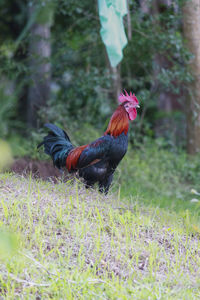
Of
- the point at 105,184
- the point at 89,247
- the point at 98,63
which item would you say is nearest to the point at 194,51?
the point at 98,63

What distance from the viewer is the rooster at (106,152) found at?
4449 mm

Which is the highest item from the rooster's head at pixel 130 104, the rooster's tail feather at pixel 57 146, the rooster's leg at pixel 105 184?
the rooster's head at pixel 130 104

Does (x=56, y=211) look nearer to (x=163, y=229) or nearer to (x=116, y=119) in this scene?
(x=163, y=229)

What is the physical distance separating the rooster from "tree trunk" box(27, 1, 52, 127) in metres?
2.18

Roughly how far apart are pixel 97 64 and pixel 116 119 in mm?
4231

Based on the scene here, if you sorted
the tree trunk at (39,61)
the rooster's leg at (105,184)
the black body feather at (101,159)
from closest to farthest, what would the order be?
the black body feather at (101,159)
the rooster's leg at (105,184)
the tree trunk at (39,61)

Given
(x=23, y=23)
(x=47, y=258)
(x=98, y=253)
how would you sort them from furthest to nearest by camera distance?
(x=23, y=23)
(x=98, y=253)
(x=47, y=258)

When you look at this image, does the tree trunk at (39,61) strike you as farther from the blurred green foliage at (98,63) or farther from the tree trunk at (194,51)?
the tree trunk at (194,51)

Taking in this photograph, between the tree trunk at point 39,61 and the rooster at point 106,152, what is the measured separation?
2176 mm

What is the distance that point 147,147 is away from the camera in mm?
A: 8781

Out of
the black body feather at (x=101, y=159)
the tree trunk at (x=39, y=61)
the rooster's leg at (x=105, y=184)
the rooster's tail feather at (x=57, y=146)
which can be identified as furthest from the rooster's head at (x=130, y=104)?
the tree trunk at (x=39, y=61)

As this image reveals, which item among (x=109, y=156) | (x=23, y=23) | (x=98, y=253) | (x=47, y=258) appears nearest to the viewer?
(x=47, y=258)

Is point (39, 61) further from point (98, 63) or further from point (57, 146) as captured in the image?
point (57, 146)

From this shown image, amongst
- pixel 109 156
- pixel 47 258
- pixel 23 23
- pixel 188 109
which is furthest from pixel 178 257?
pixel 23 23
